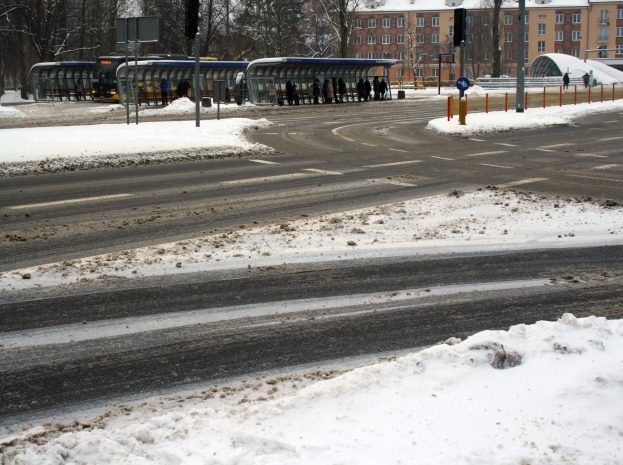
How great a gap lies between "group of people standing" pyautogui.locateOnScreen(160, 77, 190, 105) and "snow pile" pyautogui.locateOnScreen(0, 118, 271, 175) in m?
23.1

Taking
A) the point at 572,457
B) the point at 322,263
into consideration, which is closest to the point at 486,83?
the point at 322,263

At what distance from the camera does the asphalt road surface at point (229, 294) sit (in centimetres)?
558

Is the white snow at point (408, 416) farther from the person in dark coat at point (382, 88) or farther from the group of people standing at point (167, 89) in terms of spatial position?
the person in dark coat at point (382, 88)

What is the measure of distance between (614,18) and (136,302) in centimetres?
13227

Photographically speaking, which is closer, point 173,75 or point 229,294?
point 229,294

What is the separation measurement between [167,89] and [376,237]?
1510 inches

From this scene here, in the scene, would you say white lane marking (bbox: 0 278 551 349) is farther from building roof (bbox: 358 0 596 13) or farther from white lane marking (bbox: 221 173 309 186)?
building roof (bbox: 358 0 596 13)

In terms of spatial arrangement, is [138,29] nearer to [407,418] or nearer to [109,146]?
[109,146]

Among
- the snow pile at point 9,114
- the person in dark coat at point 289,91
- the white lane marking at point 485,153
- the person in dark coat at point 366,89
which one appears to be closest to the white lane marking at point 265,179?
the white lane marking at point 485,153

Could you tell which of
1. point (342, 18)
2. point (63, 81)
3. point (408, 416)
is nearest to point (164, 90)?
point (63, 81)

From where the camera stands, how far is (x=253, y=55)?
79.8 metres

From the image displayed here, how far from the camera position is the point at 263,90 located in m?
44.9

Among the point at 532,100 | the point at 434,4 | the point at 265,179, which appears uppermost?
the point at 434,4

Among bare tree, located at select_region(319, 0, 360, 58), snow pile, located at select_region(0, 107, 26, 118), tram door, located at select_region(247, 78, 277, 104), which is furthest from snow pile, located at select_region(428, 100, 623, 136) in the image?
bare tree, located at select_region(319, 0, 360, 58)
